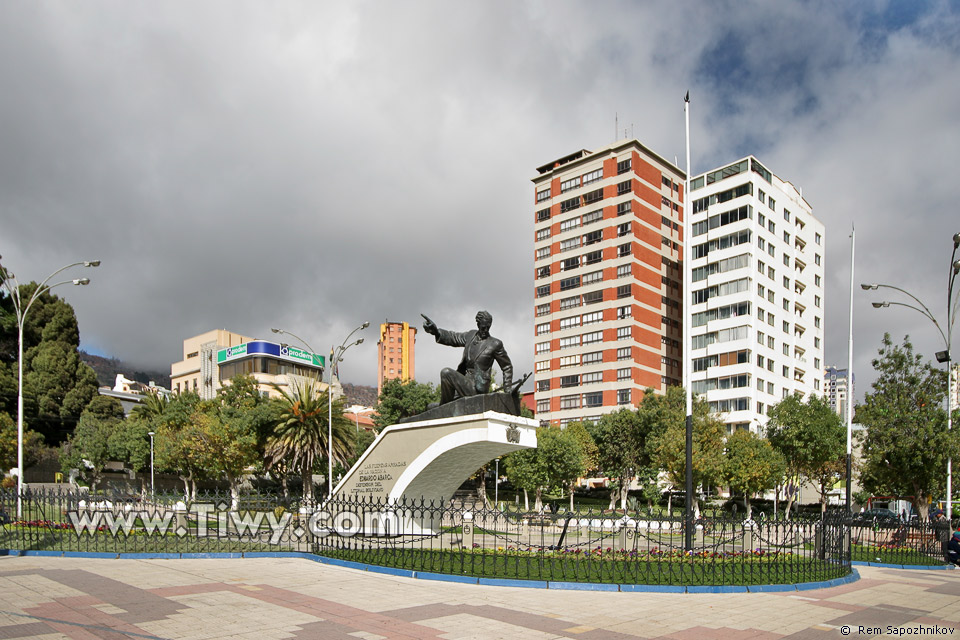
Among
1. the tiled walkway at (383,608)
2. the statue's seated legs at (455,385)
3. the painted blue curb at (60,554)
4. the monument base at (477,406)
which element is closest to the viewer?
the tiled walkway at (383,608)

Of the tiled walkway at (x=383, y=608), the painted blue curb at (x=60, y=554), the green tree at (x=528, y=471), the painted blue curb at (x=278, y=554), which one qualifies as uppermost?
the tiled walkway at (x=383, y=608)

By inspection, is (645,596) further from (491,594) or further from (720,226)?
(720,226)

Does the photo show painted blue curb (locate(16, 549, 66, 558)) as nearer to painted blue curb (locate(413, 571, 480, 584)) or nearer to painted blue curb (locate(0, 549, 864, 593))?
painted blue curb (locate(0, 549, 864, 593))

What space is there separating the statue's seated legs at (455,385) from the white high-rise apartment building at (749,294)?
51.2 meters

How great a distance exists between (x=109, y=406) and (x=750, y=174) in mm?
65755

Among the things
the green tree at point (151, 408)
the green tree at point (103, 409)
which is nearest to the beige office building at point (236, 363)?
the green tree at point (103, 409)

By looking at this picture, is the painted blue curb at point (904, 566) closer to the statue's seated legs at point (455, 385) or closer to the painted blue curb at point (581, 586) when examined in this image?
the painted blue curb at point (581, 586)

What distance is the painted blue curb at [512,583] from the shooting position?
1313 centimetres

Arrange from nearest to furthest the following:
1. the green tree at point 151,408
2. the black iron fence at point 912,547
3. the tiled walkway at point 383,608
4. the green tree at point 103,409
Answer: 1. the tiled walkway at point 383,608
2. the black iron fence at point 912,547
3. the green tree at point 151,408
4. the green tree at point 103,409

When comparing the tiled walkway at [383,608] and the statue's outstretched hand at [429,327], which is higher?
the statue's outstretched hand at [429,327]

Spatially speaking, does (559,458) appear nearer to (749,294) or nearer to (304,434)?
(304,434)

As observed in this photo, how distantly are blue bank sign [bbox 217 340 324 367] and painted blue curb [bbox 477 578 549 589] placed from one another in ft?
254

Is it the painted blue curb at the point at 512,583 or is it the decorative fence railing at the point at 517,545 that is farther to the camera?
the decorative fence railing at the point at 517,545

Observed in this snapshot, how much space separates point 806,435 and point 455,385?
38.7 m
